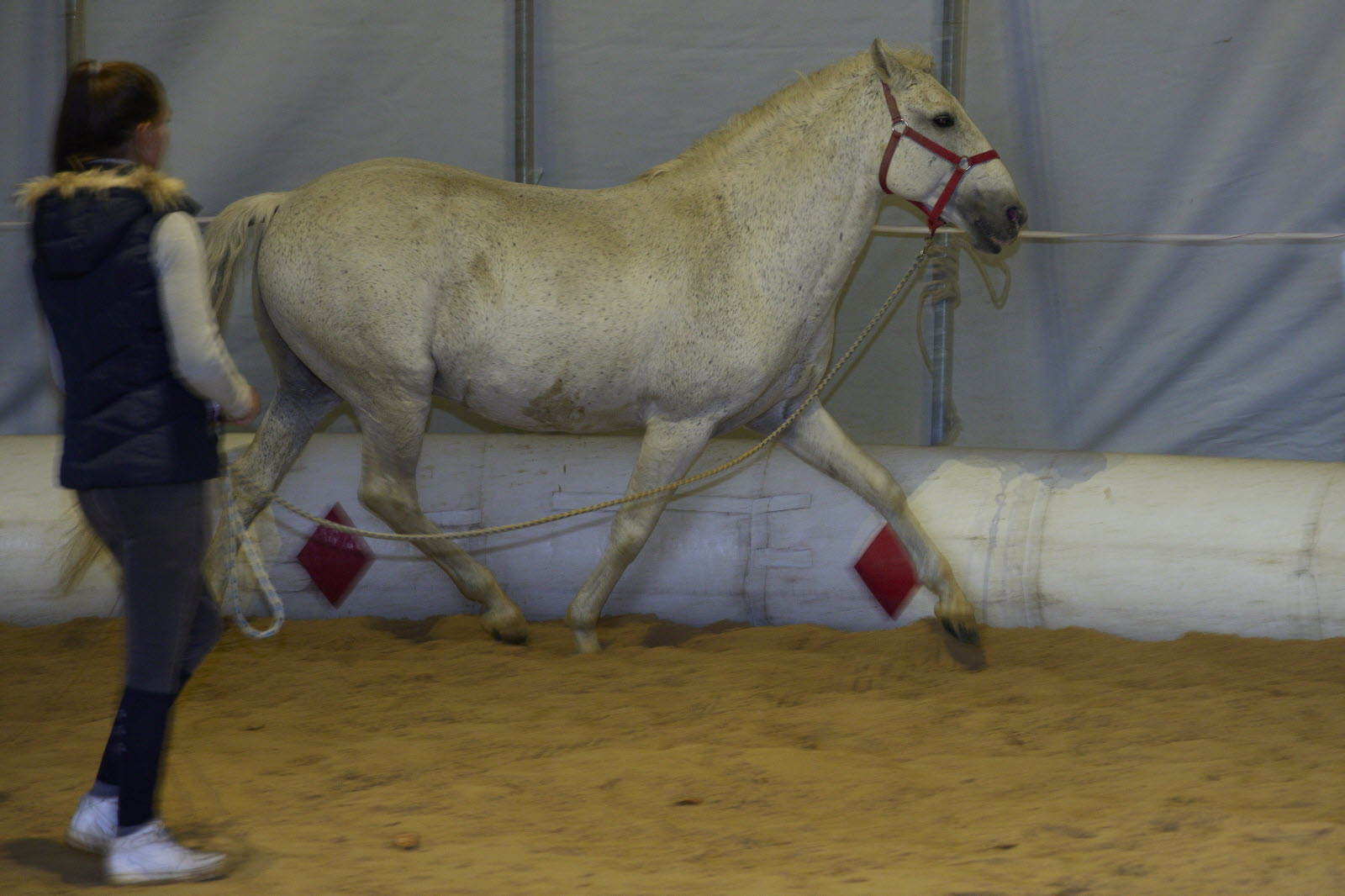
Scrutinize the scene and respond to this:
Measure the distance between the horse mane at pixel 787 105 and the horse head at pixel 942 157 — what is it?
8 cm

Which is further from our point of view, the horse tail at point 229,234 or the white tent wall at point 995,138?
the white tent wall at point 995,138

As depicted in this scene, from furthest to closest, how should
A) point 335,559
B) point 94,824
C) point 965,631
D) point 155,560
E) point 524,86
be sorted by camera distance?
point 524,86, point 335,559, point 965,631, point 94,824, point 155,560

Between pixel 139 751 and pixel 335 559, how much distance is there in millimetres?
2237

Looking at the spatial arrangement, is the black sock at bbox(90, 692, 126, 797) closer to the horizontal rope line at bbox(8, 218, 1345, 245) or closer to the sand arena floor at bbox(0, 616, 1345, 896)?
the sand arena floor at bbox(0, 616, 1345, 896)

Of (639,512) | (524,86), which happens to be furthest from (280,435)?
(524,86)

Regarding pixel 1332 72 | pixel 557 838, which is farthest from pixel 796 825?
pixel 1332 72

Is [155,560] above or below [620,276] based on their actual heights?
below

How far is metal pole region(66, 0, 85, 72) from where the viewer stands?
5520 millimetres

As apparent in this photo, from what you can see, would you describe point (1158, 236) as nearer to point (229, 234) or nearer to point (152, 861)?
point (229, 234)

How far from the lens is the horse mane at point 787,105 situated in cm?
420

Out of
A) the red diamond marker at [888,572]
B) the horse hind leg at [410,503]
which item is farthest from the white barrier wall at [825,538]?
the horse hind leg at [410,503]

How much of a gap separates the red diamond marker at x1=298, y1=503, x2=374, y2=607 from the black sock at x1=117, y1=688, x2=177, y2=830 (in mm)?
2185

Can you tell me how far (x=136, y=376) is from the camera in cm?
244

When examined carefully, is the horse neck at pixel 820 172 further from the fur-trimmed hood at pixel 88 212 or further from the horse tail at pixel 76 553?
the horse tail at pixel 76 553
